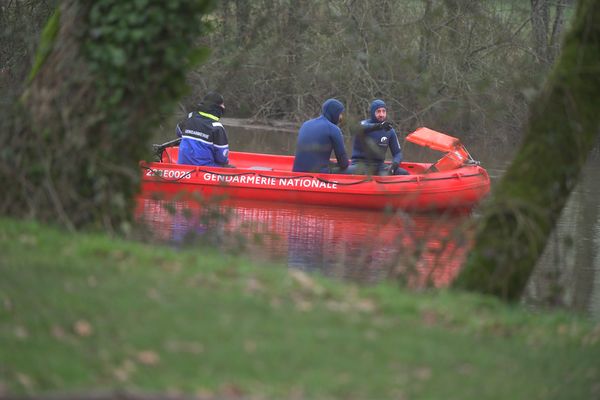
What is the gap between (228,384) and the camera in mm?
4863

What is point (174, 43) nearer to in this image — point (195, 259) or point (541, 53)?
point (195, 259)

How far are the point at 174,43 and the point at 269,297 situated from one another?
300 cm

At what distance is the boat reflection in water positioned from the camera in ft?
27.3

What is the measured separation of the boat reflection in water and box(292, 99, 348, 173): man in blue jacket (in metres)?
0.76

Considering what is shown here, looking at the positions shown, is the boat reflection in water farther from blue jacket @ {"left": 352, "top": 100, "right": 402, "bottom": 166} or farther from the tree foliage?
the tree foliage

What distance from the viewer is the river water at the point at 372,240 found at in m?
8.36

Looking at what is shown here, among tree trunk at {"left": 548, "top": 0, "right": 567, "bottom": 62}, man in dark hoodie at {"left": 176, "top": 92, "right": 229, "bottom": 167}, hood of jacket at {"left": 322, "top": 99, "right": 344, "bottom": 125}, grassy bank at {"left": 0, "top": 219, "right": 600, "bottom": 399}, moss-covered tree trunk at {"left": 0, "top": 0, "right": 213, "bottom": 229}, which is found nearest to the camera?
grassy bank at {"left": 0, "top": 219, "right": 600, "bottom": 399}

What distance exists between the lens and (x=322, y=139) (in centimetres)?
1692

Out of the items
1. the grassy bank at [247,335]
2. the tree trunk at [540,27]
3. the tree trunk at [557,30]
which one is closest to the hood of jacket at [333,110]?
the grassy bank at [247,335]

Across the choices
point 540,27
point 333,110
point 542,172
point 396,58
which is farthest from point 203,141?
point 540,27

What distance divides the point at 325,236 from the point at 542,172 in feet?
22.2

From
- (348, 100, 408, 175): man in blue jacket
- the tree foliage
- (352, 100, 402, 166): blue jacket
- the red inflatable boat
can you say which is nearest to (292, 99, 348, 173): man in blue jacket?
the red inflatable boat

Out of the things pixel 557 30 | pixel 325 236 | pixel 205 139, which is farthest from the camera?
pixel 557 30

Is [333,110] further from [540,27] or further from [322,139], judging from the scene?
[540,27]
